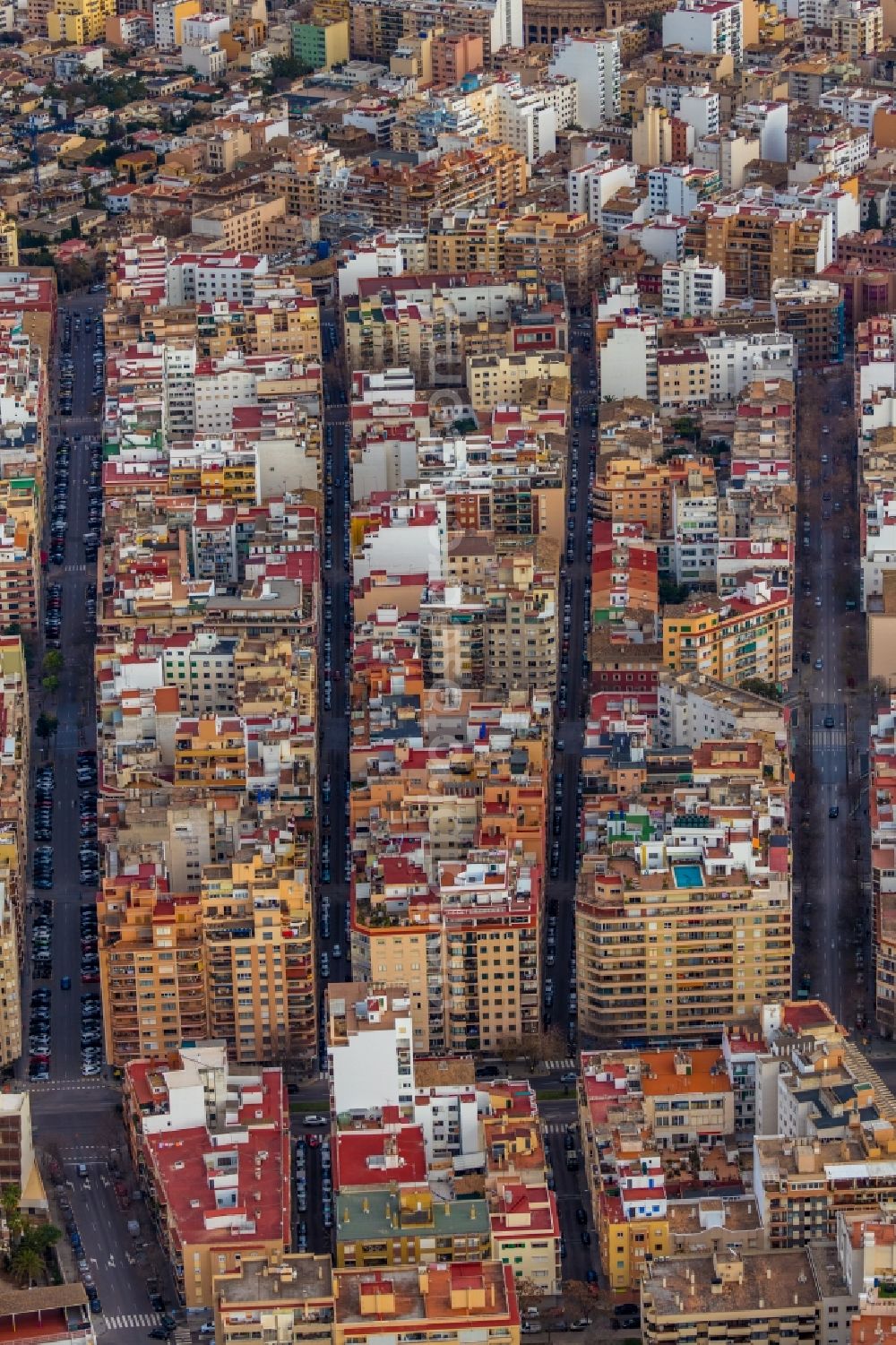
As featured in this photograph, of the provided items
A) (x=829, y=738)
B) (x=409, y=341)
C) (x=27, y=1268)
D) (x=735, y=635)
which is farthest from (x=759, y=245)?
(x=27, y=1268)

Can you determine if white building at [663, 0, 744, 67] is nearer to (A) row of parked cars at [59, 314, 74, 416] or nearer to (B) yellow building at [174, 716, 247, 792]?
(A) row of parked cars at [59, 314, 74, 416]

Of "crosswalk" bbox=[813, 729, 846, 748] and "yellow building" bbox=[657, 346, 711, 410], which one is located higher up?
"yellow building" bbox=[657, 346, 711, 410]

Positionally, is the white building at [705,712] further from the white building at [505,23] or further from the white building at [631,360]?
the white building at [505,23]

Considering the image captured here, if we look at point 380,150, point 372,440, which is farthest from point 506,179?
point 372,440

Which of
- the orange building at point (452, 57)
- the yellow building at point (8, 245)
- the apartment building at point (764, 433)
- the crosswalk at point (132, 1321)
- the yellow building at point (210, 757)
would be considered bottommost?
the crosswalk at point (132, 1321)

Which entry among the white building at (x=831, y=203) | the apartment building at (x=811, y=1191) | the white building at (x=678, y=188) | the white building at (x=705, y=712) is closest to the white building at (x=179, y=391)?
the white building at (x=678, y=188)

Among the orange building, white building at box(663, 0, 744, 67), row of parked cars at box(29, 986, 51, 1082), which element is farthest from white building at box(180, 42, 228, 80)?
row of parked cars at box(29, 986, 51, 1082)

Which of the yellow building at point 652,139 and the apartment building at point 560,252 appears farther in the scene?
the yellow building at point 652,139
